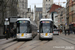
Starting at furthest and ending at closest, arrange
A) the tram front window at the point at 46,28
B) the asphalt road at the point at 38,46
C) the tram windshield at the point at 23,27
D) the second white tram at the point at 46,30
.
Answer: the tram front window at the point at 46,28
the second white tram at the point at 46,30
the tram windshield at the point at 23,27
the asphalt road at the point at 38,46

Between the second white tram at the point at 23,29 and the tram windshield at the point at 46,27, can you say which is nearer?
the second white tram at the point at 23,29

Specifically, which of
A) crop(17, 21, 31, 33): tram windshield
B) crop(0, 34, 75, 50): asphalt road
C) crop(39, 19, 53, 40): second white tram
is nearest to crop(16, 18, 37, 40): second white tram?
crop(17, 21, 31, 33): tram windshield

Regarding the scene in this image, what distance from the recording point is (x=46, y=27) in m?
23.5

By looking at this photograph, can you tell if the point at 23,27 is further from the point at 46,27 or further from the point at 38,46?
the point at 38,46

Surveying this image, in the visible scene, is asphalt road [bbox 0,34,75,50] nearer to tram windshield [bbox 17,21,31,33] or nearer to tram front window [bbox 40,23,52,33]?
tram windshield [bbox 17,21,31,33]

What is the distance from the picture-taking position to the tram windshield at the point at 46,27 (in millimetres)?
23297

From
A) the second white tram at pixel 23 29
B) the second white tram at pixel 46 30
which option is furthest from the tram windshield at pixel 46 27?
the second white tram at pixel 23 29

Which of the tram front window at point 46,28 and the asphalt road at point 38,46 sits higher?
the tram front window at point 46,28

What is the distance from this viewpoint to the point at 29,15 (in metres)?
126

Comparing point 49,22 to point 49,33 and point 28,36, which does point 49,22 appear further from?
point 28,36

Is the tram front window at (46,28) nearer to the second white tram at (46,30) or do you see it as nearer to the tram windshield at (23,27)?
the second white tram at (46,30)

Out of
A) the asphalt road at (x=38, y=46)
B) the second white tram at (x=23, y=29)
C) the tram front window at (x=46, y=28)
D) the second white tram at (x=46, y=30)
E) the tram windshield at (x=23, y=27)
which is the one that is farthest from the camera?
the tram front window at (x=46, y=28)

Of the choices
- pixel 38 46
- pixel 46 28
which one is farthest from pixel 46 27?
pixel 38 46

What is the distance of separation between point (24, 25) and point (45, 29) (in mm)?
2996
